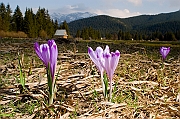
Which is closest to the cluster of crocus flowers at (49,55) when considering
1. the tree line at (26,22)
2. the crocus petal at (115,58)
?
the crocus petal at (115,58)

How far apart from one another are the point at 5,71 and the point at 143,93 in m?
1.28

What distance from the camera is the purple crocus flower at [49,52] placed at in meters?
1.38

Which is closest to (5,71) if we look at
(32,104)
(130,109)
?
(32,104)

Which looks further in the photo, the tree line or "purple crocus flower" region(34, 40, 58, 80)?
the tree line

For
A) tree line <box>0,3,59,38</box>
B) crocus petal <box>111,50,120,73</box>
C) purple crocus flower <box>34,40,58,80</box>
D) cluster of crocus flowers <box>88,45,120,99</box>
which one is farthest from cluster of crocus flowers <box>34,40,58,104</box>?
tree line <box>0,3,59,38</box>

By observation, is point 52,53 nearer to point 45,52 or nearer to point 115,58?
point 45,52

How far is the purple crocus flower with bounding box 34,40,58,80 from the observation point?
138cm

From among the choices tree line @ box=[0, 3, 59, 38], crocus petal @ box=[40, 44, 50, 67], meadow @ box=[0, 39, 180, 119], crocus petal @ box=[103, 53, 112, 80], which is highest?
tree line @ box=[0, 3, 59, 38]

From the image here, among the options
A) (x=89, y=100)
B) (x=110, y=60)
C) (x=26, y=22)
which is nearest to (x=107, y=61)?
(x=110, y=60)

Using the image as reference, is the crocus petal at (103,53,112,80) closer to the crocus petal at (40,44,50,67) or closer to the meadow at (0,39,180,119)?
the meadow at (0,39,180,119)

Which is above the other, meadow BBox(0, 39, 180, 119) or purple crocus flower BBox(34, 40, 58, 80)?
purple crocus flower BBox(34, 40, 58, 80)

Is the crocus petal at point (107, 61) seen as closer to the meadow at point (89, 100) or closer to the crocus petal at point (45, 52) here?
the meadow at point (89, 100)

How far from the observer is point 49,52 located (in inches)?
55.7

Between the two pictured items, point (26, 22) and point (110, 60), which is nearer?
point (110, 60)
